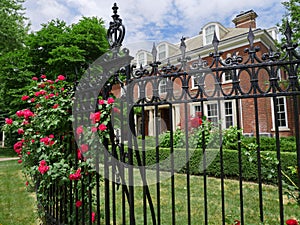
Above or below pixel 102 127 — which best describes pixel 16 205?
below

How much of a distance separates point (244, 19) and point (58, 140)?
14901mm

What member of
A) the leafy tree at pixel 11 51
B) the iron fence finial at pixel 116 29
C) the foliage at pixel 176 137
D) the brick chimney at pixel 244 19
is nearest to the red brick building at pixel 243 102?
the brick chimney at pixel 244 19

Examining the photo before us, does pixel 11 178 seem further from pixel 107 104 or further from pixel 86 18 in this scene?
pixel 86 18

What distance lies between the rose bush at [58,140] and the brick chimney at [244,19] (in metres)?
14.2

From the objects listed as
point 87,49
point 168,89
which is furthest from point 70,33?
point 168,89

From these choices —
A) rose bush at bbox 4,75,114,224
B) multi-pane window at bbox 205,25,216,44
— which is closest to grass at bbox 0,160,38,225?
rose bush at bbox 4,75,114,224

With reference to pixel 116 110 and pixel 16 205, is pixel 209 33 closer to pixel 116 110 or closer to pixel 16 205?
pixel 16 205

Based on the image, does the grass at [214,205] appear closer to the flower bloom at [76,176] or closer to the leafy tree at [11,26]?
the flower bloom at [76,176]

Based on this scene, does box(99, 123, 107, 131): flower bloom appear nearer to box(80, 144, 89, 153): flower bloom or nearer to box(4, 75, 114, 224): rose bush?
box(4, 75, 114, 224): rose bush

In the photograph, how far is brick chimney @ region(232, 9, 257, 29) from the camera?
14.0 metres

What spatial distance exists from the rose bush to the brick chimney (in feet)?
46.4

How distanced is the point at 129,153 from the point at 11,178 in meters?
6.95

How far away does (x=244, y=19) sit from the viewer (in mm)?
14359

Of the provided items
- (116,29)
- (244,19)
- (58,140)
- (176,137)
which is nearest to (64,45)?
(244,19)
